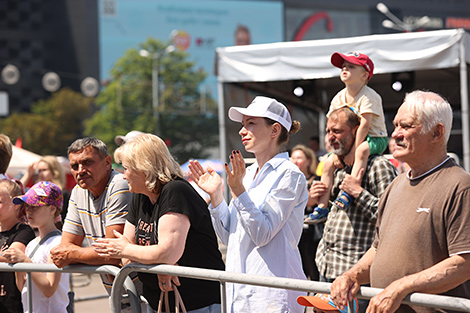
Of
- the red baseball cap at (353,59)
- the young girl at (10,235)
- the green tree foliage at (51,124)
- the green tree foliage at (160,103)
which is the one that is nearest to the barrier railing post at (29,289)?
the young girl at (10,235)

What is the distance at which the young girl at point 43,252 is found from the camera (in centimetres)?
434

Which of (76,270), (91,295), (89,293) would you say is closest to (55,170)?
(91,295)

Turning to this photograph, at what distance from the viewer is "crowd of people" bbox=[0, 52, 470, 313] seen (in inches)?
111

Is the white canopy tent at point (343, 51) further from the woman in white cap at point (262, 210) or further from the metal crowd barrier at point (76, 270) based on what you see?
the metal crowd barrier at point (76, 270)

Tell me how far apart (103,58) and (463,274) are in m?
73.9

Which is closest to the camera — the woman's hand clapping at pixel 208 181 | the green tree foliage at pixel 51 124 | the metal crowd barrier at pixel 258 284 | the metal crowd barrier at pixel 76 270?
the metal crowd barrier at pixel 258 284

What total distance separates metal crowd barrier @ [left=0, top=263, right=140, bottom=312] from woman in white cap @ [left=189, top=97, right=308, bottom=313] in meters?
0.60

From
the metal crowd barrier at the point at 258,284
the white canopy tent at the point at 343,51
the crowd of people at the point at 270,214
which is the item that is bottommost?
the metal crowd barrier at the point at 258,284

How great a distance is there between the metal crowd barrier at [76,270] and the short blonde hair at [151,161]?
57cm

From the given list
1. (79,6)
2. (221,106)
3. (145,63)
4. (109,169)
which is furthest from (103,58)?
(109,169)

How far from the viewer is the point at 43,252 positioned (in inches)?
179

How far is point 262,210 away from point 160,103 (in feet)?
179

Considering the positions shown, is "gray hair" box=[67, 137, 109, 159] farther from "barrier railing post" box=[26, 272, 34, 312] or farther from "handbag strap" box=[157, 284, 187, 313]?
"handbag strap" box=[157, 284, 187, 313]

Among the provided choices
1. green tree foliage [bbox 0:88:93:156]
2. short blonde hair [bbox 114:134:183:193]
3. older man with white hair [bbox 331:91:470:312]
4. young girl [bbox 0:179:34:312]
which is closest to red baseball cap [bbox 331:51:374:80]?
short blonde hair [bbox 114:134:183:193]
